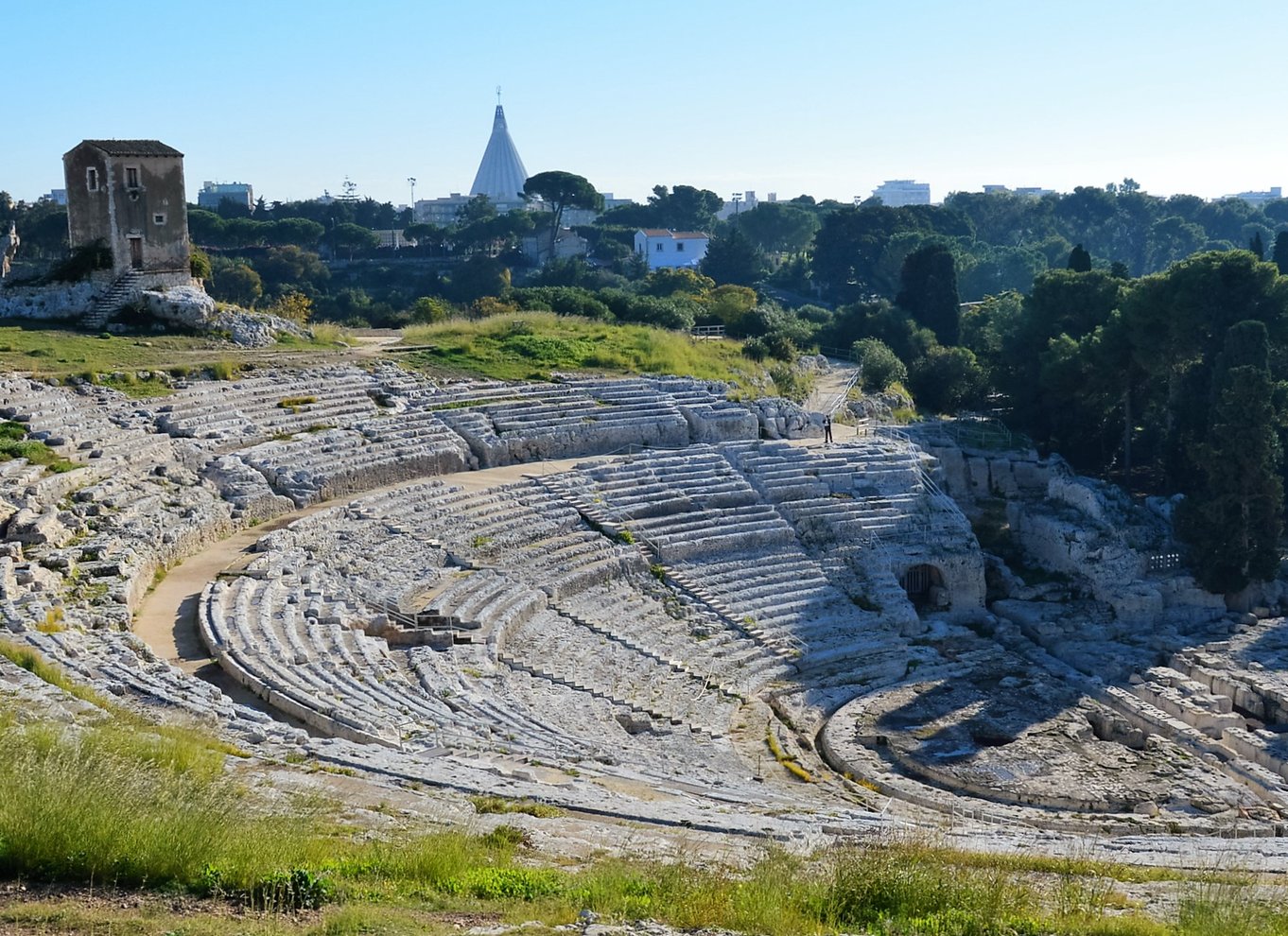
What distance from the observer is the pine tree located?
28094 mm

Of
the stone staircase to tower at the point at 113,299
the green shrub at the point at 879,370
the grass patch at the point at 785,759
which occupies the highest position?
the stone staircase to tower at the point at 113,299

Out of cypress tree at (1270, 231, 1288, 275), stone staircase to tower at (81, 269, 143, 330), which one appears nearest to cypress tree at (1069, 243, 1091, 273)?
cypress tree at (1270, 231, 1288, 275)

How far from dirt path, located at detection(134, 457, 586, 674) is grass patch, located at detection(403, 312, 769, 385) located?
7.02m

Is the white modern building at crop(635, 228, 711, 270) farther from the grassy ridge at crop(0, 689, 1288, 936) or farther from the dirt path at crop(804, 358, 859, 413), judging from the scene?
the grassy ridge at crop(0, 689, 1288, 936)

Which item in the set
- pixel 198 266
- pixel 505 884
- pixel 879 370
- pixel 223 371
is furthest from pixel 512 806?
pixel 879 370

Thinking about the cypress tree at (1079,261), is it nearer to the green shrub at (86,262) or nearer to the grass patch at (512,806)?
the green shrub at (86,262)

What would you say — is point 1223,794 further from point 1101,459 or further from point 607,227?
point 607,227

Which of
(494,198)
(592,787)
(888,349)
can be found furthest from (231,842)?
(494,198)

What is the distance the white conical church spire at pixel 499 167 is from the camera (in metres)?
114

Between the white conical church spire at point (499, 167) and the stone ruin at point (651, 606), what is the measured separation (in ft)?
273

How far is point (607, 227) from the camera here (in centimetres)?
7850

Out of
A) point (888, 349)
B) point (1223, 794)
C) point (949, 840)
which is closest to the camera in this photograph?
point (949, 840)

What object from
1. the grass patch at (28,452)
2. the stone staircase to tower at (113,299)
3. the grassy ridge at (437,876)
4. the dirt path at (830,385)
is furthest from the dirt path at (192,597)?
the dirt path at (830,385)

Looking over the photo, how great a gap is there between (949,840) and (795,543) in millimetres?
15864
